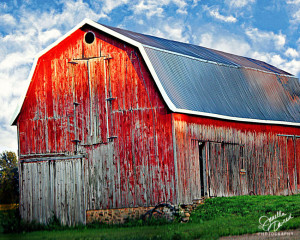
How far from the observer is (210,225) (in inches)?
742

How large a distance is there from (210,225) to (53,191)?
761 cm

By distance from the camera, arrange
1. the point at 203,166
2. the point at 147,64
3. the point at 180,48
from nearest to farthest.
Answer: the point at 147,64
the point at 203,166
the point at 180,48

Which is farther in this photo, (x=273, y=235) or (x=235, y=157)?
(x=235, y=157)

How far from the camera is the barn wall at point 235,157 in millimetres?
22688

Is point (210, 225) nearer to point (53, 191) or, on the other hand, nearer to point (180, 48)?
point (53, 191)

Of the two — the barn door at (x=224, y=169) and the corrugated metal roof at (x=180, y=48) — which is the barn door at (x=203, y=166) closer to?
the barn door at (x=224, y=169)

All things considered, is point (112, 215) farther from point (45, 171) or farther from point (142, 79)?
point (142, 79)

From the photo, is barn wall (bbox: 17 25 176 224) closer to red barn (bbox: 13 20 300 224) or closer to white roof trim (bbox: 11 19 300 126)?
red barn (bbox: 13 20 300 224)

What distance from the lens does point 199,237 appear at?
653 inches

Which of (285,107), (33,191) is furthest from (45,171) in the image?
(285,107)
